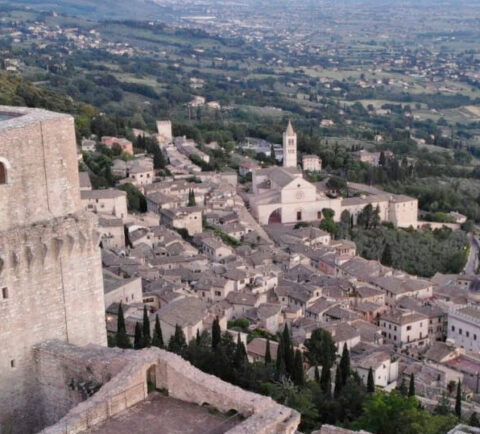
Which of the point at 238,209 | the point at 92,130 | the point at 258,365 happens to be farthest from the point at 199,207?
the point at 258,365

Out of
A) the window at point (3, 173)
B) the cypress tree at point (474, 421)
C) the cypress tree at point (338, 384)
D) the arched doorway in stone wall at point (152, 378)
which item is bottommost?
the cypress tree at point (474, 421)

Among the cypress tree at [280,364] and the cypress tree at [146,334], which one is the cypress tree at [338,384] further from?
the cypress tree at [146,334]

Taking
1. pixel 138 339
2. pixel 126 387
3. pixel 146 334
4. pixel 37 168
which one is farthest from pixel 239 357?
pixel 126 387

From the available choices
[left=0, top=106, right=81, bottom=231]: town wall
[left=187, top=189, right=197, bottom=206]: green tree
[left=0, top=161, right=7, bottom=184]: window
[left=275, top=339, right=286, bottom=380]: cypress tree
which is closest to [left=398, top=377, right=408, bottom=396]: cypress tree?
[left=275, top=339, right=286, bottom=380]: cypress tree

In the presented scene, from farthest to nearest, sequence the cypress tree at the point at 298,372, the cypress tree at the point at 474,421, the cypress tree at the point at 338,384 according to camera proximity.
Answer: the cypress tree at the point at 298,372
the cypress tree at the point at 338,384
the cypress tree at the point at 474,421

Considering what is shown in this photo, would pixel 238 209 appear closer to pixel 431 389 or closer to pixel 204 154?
pixel 204 154

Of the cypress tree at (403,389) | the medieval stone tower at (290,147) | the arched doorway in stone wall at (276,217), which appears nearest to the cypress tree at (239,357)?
the cypress tree at (403,389)

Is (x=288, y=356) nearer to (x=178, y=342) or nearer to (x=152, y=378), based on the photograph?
(x=178, y=342)

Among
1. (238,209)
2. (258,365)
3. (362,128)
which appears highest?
(258,365)
